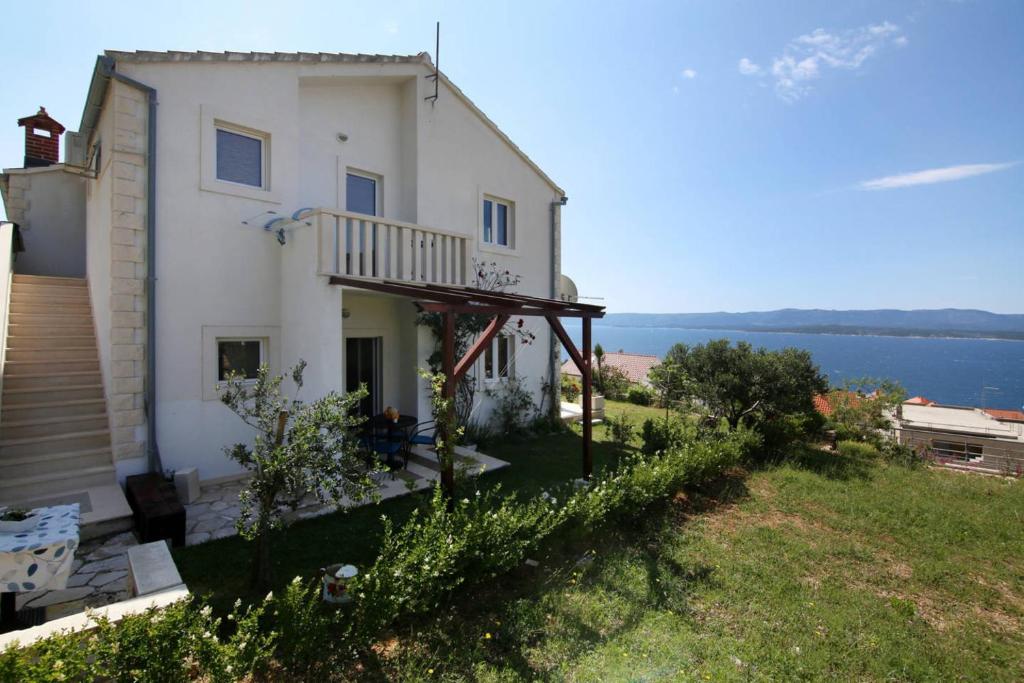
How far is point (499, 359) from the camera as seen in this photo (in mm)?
15164

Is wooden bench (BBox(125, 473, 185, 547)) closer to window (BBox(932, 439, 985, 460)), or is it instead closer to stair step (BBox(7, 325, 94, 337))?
stair step (BBox(7, 325, 94, 337))

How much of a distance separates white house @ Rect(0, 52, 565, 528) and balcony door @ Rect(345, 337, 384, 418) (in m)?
0.06

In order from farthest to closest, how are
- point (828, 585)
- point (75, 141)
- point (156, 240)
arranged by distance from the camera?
point (75, 141) < point (156, 240) < point (828, 585)

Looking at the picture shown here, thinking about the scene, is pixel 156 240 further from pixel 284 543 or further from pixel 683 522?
pixel 683 522

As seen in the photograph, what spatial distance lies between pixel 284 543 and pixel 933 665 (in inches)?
320

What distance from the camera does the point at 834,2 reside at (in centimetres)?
1125

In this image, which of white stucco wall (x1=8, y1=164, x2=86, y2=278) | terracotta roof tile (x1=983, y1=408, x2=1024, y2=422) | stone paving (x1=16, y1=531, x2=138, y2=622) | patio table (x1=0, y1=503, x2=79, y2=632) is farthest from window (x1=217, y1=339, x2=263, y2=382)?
terracotta roof tile (x1=983, y1=408, x2=1024, y2=422)

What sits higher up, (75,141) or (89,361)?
(75,141)

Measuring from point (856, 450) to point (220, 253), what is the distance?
1845 centimetres

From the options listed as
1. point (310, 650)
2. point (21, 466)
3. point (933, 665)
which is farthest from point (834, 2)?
point (21, 466)

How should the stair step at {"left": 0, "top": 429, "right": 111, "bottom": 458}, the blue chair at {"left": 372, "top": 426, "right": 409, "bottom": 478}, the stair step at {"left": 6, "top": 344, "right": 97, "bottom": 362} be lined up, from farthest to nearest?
the blue chair at {"left": 372, "top": 426, "right": 409, "bottom": 478}, the stair step at {"left": 6, "top": 344, "right": 97, "bottom": 362}, the stair step at {"left": 0, "top": 429, "right": 111, "bottom": 458}

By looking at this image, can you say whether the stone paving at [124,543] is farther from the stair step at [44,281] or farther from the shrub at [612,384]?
the shrub at [612,384]

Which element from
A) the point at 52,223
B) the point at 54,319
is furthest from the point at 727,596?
the point at 52,223

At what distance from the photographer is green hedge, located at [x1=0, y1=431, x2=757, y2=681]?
3.35 metres
